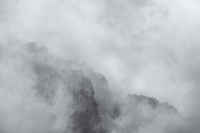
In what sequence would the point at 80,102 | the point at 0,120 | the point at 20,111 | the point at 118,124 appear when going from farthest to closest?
the point at 118,124 < the point at 80,102 < the point at 20,111 < the point at 0,120

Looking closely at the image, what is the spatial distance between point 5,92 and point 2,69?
13830 mm

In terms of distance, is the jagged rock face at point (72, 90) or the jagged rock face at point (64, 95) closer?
the jagged rock face at point (64, 95)

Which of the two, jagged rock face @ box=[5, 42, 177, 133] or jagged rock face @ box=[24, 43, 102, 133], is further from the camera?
jagged rock face @ box=[24, 43, 102, 133]

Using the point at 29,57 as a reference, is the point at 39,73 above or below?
below

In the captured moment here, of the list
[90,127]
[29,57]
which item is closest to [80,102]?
[90,127]

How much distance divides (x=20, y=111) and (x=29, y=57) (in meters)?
38.1

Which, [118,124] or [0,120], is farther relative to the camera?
[118,124]

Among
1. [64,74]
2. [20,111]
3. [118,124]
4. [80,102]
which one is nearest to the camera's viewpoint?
[20,111]

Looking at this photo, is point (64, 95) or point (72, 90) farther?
point (72, 90)

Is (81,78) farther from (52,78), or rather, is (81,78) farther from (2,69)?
(2,69)

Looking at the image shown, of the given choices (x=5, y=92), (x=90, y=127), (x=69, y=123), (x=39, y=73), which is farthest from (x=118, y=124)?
(x=5, y=92)

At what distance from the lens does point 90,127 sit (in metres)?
154

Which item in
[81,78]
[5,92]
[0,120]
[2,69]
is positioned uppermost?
[81,78]

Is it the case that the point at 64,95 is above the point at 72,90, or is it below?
below
